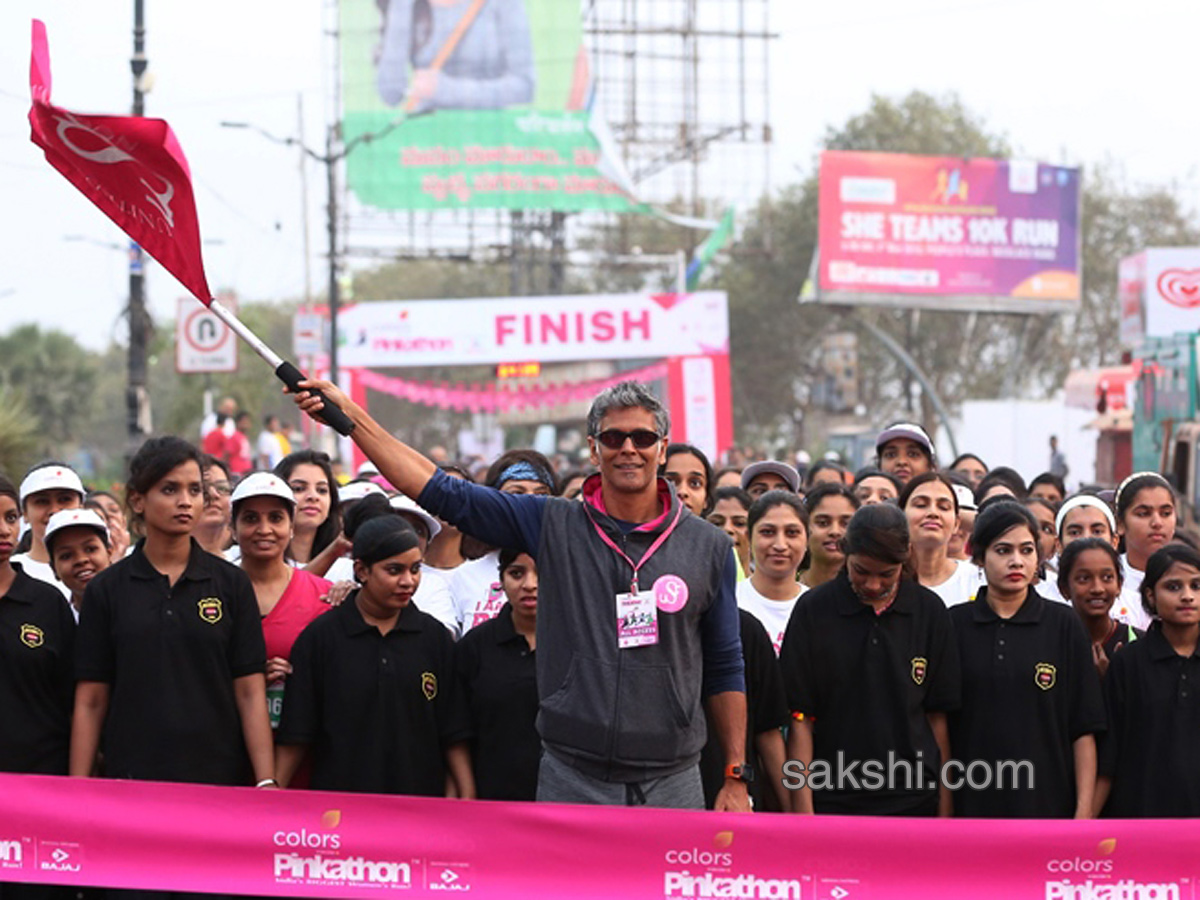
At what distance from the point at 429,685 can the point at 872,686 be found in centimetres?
144

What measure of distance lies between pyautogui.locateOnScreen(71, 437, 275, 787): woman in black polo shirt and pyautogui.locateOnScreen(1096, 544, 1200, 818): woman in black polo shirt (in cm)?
274

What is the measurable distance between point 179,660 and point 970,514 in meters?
4.38

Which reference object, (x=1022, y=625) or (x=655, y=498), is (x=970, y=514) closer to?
(x=1022, y=625)

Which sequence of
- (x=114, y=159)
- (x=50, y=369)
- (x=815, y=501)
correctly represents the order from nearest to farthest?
(x=114, y=159) → (x=815, y=501) → (x=50, y=369)

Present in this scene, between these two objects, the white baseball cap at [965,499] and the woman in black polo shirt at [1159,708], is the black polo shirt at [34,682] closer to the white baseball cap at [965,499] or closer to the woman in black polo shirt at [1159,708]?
the woman in black polo shirt at [1159,708]

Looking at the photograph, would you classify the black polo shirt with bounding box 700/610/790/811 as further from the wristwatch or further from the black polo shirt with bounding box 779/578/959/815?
the wristwatch

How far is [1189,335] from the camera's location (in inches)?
A: 952

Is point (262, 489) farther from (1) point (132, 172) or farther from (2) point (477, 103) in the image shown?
(2) point (477, 103)

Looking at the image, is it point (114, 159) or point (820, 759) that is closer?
point (114, 159)

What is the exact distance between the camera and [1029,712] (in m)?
5.71

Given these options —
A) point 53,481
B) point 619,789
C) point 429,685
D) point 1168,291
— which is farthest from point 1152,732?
point 1168,291

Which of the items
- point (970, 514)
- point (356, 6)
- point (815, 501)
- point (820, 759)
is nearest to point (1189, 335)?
point (970, 514)

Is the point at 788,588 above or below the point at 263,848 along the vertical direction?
above

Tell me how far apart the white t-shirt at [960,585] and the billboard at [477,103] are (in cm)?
3927
